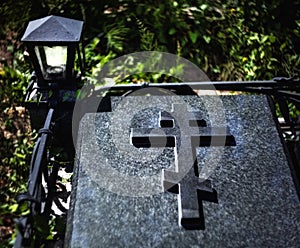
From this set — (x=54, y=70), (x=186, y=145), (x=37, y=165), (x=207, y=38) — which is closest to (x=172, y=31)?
(x=207, y=38)

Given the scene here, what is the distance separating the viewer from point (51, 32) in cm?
305

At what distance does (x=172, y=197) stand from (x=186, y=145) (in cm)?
40

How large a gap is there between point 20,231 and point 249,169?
1.23 meters

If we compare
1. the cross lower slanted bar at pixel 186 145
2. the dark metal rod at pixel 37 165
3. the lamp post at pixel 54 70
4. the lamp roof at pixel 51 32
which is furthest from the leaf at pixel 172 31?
the dark metal rod at pixel 37 165

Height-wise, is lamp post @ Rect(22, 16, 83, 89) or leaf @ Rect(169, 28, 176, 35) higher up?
lamp post @ Rect(22, 16, 83, 89)

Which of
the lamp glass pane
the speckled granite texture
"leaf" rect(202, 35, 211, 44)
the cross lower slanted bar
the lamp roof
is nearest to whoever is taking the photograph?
the speckled granite texture

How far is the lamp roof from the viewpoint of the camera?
3.02 m

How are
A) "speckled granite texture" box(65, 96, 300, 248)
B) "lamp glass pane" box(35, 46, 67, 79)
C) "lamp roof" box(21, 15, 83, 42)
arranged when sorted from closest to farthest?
"speckled granite texture" box(65, 96, 300, 248) → "lamp roof" box(21, 15, 83, 42) → "lamp glass pane" box(35, 46, 67, 79)

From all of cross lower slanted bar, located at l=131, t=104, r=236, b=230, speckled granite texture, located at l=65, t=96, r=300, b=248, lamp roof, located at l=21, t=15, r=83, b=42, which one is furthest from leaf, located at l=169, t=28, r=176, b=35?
speckled granite texture, located at l=65, t=96, r=300, b=248

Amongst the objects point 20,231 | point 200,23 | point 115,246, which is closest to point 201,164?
point 115,246

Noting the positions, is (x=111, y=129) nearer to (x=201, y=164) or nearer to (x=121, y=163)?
(x=121, y=163)

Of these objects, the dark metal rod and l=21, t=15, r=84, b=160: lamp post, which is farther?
l=21, t=15, r=84, b=160: lamp post

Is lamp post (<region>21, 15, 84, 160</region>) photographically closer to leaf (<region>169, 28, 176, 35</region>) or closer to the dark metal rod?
the dark metal rod

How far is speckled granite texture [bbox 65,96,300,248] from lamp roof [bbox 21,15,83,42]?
59 centimetres
